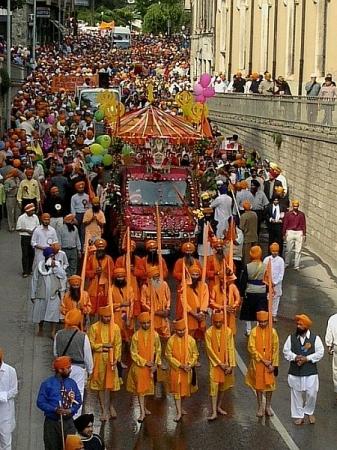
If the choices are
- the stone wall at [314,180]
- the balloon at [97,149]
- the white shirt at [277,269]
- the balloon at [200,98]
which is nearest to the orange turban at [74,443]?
the white shirt at [277,269]

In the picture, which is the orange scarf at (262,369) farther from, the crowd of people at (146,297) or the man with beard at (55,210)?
the man with beard at (55,210)

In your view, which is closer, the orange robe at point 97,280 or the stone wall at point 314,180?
the orange robe at point 97,280

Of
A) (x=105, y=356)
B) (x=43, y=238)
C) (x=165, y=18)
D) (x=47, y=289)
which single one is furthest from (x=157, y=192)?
(x=165, y=18)

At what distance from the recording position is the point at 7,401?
12.5 meters

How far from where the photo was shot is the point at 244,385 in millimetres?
16094

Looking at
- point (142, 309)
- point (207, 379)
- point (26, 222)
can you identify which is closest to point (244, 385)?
point (207, 379)

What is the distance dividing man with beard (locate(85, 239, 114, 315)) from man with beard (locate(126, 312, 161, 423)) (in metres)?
2.66

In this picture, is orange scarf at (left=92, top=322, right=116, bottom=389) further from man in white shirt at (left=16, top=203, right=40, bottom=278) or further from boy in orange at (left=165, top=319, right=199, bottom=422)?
man in white shirt at (left=16, top=203, right=40, bottom=278)

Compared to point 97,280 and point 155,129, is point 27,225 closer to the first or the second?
point 97,280

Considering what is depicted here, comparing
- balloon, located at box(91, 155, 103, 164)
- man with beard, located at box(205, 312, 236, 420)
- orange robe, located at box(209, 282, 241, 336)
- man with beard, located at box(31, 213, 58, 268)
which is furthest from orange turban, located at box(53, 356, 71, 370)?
balloon, located at box(91, 155, 103, 164)

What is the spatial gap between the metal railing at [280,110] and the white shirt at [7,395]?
52.5 feet

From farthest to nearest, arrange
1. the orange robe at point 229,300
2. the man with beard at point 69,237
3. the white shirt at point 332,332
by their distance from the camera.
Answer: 1. the man with beard at point 69,237
2. the orange robe at point 229,300
3. the white shirt at point 332,332

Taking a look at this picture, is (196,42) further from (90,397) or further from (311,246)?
(90,397)

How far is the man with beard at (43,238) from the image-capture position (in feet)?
63.1
